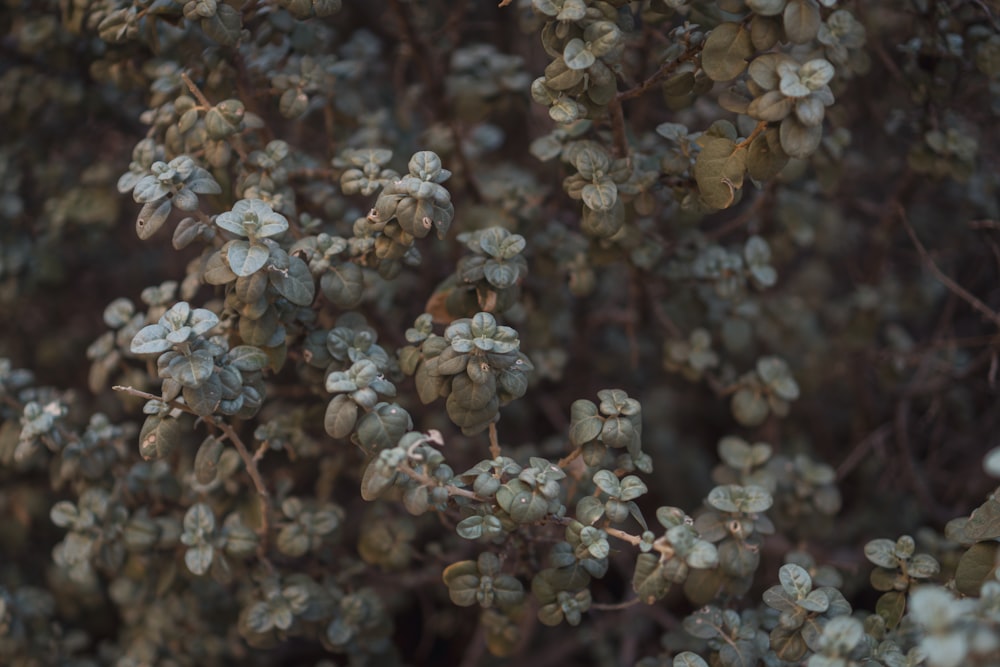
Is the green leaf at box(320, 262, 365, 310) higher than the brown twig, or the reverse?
the green leaf at box(320, 262, 365, 310)

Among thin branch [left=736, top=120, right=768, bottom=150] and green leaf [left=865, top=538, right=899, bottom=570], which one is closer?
thin branch [left=736, top=120, right=768, bottom=150]

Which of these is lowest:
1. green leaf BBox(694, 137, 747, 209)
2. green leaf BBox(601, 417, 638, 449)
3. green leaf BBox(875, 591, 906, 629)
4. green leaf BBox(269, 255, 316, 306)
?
green leaf BBox(875, 591, 906, 629)

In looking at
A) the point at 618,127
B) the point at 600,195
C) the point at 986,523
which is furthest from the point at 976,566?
the point at 618,127

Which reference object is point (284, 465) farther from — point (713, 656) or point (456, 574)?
point (713, 656)

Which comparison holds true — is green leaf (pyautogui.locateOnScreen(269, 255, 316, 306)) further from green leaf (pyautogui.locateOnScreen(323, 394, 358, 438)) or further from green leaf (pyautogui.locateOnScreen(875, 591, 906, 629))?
green leaf (pyautogui.locateOnScreen(875, 591, 906, 629))

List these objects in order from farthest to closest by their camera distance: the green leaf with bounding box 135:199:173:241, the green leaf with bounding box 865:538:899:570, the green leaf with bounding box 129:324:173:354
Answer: the green leaf with bounding box 865:538:899:570, the green leaf with bounding box 135:199:173:241, the green leaf with bounding box 129:324:173:354

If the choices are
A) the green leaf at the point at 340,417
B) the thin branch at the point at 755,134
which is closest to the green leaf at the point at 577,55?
the thin branch at the point at 755,134

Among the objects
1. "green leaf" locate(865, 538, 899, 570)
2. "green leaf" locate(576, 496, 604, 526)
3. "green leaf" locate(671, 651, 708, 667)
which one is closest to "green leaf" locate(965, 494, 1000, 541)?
"green leaf" locate(865, 538, 899, 570)
